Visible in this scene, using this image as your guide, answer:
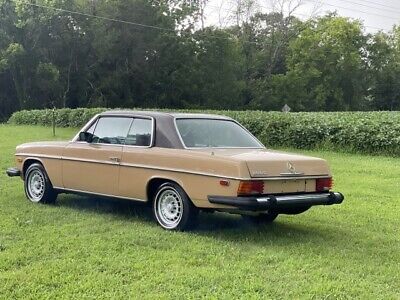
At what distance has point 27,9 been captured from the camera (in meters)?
42.6

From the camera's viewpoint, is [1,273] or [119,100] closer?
[1,273]

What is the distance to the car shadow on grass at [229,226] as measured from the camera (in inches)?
267

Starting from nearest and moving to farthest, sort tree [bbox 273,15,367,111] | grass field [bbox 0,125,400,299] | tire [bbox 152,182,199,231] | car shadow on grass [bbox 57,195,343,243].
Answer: grass field [bbox 0,125,400,299] < tire [bbox 152,182,199,231] < car shadow on grass [bbox 57,195,343,243] < tree [bbox 273,15,367,111]

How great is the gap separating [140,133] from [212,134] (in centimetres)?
97

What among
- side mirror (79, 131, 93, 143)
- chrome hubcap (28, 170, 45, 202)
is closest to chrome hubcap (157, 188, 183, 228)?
side mirror (79, 131, 93, 143)

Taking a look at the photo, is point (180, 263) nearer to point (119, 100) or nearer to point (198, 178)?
point (198, 178)

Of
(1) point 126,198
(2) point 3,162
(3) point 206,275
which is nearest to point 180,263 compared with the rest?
(3) point 206,275

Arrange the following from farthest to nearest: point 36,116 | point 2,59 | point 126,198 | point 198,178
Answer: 1. point 2,59
2. point 36,116
3. point 126,198
4. point 198,178

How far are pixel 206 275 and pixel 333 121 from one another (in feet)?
55.8

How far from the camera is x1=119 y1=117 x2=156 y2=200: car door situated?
7125 mm

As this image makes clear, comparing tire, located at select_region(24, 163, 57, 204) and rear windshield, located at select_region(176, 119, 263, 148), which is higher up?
rear windshield, located at select_region(176, 119, 263, 148)

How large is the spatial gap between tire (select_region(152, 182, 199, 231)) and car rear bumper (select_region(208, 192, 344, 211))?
44 centimetres

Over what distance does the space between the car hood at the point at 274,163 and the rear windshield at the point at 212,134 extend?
27 centimetres

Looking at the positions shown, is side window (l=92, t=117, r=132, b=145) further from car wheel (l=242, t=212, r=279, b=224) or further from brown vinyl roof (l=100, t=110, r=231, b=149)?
car wheel (l=242, t=212, r=279, b=224)
